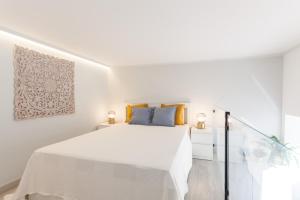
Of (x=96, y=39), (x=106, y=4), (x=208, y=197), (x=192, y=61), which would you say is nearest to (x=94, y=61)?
(x=96, y=39)

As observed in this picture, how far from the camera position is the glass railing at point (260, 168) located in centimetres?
150

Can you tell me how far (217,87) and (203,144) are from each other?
130cm

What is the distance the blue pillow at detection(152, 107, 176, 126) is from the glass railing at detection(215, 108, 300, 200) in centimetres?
121

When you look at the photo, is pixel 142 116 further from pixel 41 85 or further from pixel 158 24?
pixel 158 24

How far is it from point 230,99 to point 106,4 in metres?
3.10

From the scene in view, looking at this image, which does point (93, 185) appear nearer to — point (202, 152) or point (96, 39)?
point (96, 39)

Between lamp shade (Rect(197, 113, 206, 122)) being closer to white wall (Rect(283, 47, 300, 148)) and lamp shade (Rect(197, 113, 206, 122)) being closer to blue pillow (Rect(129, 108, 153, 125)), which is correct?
blue pillow (Rect(129, 108, 153, 125))

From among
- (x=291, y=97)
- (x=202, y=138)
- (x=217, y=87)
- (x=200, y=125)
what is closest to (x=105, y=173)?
(x=202, y=138)

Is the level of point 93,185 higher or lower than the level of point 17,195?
higher

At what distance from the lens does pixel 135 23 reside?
1.84 m

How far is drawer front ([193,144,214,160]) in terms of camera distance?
3.18 meters

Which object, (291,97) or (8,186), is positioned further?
(291,97)

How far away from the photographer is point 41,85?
101 inches

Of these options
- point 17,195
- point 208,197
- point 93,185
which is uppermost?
point 93,185
